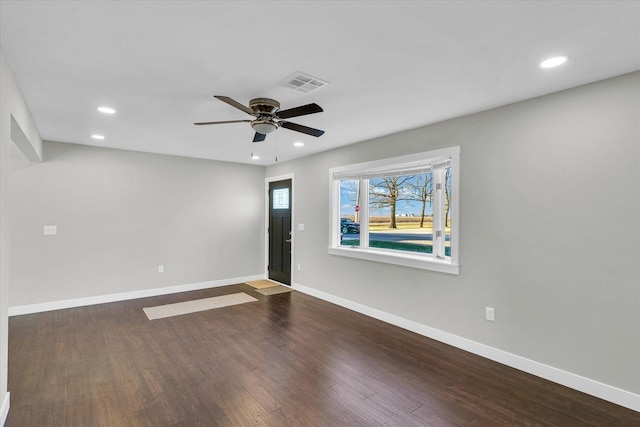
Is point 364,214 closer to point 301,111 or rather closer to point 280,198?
point 280,198

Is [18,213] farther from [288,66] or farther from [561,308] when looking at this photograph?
[561,308]

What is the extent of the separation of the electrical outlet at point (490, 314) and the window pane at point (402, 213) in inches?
37.8

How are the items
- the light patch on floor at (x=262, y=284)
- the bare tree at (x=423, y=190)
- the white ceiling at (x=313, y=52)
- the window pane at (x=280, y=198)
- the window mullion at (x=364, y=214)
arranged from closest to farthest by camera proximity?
the white ceiling at (x=313, y=52) → the bare tree at (x=423, y=190) → the window mullion at (x=364, y=214) → the light patch on floor at (x=262, y=284) → the window pane at (x=280, y=198)

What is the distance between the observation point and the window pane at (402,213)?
13.1ft

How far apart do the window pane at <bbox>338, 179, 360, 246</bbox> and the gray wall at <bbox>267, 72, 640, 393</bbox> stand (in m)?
1.28

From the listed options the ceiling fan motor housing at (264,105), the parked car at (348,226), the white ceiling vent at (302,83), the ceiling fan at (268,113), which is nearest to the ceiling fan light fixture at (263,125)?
the ceiling fan at (268,113)

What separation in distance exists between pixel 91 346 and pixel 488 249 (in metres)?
4.28

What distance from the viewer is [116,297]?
504cm

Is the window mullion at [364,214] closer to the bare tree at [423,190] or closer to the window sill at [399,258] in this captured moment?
the window sill at [399,258]

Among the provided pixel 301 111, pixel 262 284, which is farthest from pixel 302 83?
pixel 262 284

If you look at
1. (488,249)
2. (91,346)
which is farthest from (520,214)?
(91,346)

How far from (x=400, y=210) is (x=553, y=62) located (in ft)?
8.07

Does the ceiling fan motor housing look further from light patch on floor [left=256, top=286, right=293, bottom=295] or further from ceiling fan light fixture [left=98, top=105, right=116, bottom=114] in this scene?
light patch on floor [left=256, top=286, right=293, bottom=295]

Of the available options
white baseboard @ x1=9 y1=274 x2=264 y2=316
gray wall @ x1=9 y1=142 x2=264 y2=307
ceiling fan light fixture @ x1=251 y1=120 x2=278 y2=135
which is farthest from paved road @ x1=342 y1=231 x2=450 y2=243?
white baseboard @ x1=9 y1=274 x2=264 y2=316
